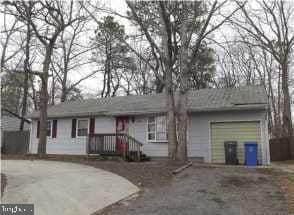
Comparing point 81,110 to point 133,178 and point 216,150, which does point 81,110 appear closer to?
point 216,150

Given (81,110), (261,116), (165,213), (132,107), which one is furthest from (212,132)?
(165,213)

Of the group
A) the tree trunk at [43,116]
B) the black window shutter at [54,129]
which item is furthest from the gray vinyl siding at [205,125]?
the black window shutter at [54,129]

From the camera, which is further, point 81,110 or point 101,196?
point 81,110

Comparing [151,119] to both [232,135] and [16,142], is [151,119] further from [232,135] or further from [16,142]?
[16,142]

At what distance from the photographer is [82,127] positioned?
18125 millimetres

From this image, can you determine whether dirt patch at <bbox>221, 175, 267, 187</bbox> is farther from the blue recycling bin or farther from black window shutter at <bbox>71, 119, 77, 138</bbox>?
black window shutter at <bbox>71, 119, 77, 138</bbox>

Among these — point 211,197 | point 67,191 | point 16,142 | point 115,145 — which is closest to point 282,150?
point 115,145

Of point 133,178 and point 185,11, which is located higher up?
point 185,11

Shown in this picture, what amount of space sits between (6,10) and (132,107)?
26.5ft

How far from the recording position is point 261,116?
13758 mm

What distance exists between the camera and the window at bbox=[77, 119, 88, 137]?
59.1 ft

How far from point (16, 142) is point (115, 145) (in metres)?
10.1

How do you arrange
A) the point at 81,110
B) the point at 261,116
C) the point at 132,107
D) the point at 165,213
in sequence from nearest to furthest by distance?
the point at 165,213, the point at 261,116, the point at 132,107, the point at 81,110

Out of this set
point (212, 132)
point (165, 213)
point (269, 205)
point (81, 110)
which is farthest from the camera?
point (81, 110)
